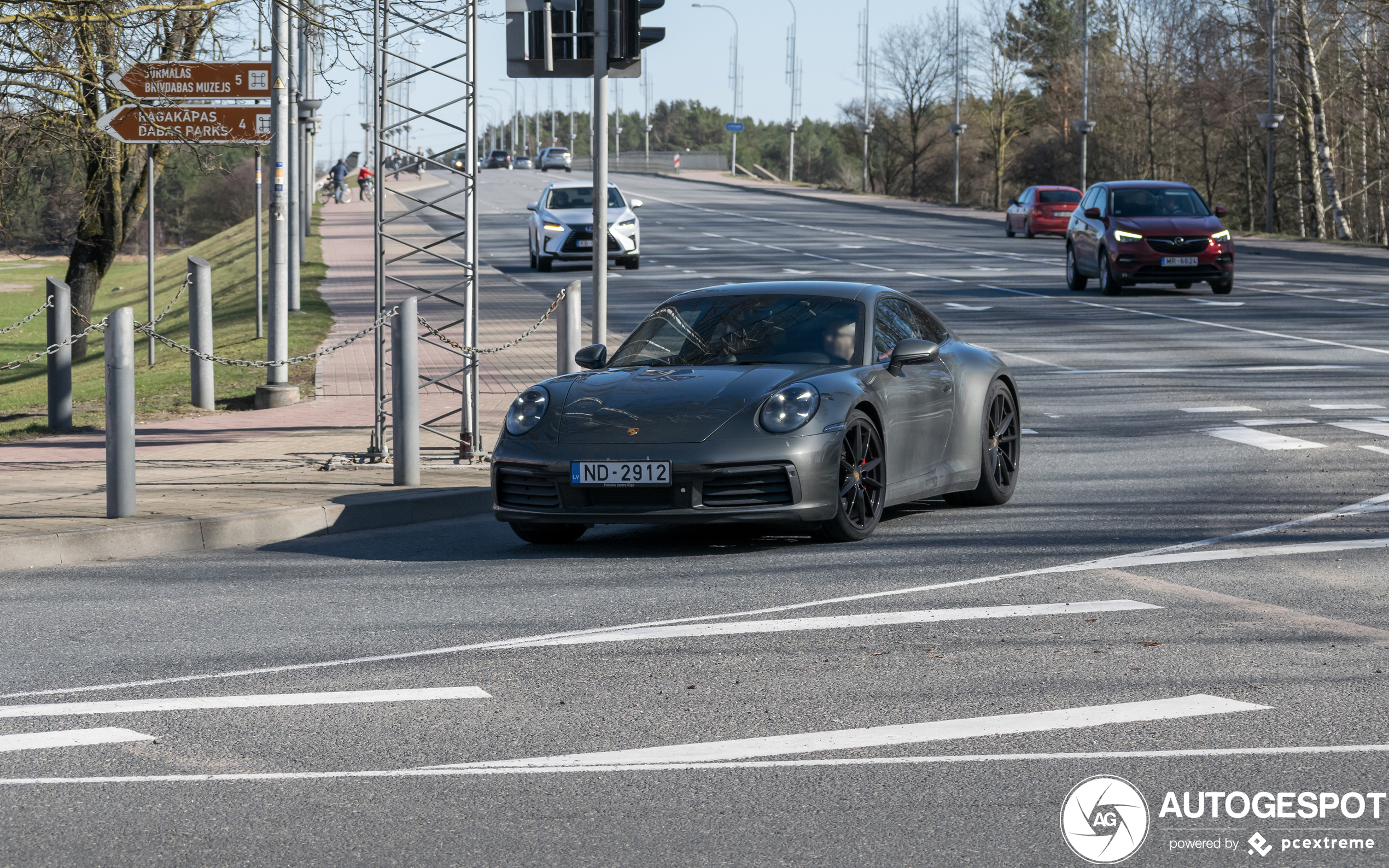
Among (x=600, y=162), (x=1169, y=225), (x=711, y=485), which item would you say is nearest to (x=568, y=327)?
(x=600, y=162)

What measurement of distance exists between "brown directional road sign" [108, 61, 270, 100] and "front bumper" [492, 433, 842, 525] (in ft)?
33.9

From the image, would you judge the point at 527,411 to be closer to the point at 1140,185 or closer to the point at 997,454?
the point at 997,454

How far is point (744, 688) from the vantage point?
5.71m

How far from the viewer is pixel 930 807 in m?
4.40

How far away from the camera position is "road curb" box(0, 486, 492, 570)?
8.66 meters

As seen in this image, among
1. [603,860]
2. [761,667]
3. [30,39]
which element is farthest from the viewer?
[30,39]

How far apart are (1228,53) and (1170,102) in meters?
5.96

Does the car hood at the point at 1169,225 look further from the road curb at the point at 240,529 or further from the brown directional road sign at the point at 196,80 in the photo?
the road curb at the point at 240,529

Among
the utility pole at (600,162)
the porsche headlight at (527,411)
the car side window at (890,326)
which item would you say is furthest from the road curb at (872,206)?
the porsche headlight at (527,411)

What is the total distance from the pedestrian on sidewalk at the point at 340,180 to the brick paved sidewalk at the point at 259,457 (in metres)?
52.6

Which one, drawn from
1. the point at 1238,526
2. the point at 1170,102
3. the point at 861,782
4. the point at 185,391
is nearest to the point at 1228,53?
the point at 1170,102

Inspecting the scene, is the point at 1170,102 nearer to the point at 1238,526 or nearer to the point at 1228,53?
the point at 1228,53

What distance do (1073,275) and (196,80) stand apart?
16457mm

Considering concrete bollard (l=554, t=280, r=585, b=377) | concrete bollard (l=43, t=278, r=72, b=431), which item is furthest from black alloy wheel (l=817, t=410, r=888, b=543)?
concrete bollard (l=43, t=278, r=72, b=431)
